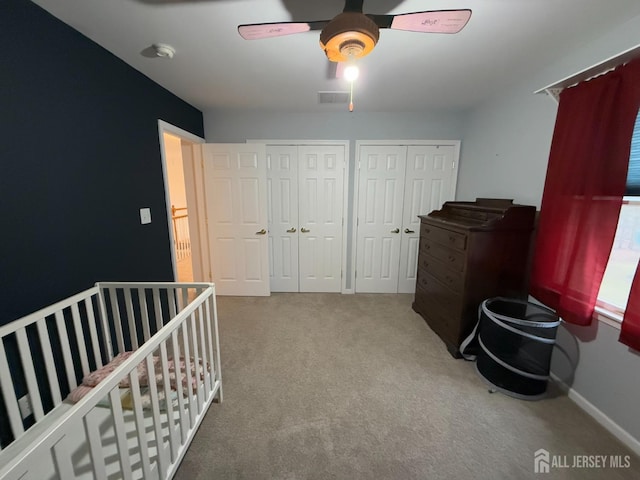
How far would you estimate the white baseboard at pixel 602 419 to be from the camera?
1362 millimetres

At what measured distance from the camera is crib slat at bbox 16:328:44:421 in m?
1.18

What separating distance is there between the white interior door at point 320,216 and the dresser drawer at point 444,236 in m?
1.10

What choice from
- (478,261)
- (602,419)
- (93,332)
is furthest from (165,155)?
(602,419)

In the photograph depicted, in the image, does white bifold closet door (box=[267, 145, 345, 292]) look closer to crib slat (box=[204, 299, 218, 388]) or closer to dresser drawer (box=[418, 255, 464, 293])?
dresser drawer (box=[418, 255, 464, 293])

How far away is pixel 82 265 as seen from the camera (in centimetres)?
155

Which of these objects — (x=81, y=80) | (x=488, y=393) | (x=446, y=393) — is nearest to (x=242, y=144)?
(x=81, y=80)

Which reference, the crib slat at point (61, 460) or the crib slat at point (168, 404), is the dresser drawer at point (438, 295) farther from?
the crib slat at point (61, 460)

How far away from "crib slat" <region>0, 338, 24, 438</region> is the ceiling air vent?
2.82m

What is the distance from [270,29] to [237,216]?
232cm

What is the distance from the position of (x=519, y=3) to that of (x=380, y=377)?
95.7 inches

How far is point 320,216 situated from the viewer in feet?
10.9

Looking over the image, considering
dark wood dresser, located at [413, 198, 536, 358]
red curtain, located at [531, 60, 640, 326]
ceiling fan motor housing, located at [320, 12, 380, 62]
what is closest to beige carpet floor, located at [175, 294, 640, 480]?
dark wood dresser, located at [413, 198, 536, 358]

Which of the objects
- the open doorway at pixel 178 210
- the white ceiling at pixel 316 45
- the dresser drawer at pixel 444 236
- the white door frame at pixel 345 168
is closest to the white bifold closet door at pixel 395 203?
the white door frame at pixel 345 168

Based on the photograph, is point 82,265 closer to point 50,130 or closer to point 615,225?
point 50,130
